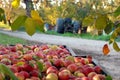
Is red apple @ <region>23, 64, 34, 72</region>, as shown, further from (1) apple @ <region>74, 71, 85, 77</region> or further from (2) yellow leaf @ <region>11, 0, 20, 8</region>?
(2) yellow leaf @ <region>11, 0, 20, 8</region>

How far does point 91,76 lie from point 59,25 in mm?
21625

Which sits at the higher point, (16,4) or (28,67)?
(16,4)

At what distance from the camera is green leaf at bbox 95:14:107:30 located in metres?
0.84

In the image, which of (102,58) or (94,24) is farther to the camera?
(102,58)

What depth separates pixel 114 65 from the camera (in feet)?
27.8

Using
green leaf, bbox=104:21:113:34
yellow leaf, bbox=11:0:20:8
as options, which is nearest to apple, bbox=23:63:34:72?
green leaf, bbox=104:21:113:34

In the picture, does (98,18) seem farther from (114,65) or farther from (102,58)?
(102,58)

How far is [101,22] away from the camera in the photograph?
2.77ft

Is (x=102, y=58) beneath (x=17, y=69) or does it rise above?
beneath

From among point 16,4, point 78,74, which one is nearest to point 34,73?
point 78,74

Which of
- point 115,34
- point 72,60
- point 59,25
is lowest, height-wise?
point 59,25

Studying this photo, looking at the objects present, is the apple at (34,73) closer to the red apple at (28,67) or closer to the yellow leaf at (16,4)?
the red apple at (28,67)

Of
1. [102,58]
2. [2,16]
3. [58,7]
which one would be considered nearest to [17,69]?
[2,16]

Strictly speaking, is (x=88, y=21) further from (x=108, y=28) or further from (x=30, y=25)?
(x=30, y=25)
